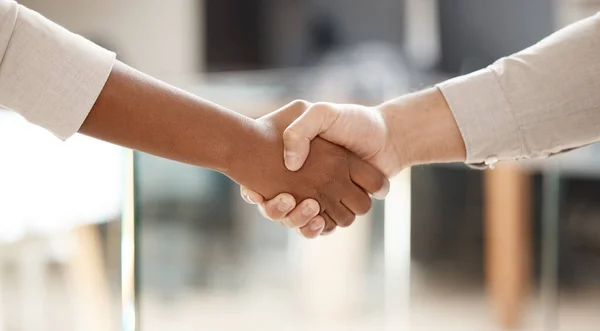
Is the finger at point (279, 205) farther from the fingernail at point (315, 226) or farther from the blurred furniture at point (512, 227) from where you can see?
the blurred furniture at point (512, 227)

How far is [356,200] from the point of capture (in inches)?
51.3

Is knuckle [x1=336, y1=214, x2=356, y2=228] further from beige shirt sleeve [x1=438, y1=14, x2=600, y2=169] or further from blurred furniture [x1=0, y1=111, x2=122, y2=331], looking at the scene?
blurred furniture [x1=0, y1=111, x2=122, y2=331]

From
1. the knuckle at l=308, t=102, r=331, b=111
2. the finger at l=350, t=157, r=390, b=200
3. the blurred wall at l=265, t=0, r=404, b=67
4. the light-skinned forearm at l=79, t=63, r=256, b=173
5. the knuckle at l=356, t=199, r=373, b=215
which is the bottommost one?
Answer: the knuckle at l=356, t=199, r=373, b=215

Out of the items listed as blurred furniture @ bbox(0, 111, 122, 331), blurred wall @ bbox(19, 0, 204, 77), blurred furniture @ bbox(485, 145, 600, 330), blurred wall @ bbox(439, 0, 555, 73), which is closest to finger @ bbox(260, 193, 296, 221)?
blurred furniture @ bbox(0, 111, 122, 331)

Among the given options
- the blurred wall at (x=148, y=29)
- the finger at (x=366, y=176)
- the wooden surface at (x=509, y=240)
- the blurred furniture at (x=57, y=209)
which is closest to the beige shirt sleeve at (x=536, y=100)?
the finger at (x=366, y=176)

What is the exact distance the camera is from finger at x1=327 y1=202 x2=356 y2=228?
1304 mm

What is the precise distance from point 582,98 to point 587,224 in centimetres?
151

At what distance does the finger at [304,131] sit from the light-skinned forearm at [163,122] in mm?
79

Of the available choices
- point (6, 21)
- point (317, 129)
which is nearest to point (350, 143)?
point (317, 129)

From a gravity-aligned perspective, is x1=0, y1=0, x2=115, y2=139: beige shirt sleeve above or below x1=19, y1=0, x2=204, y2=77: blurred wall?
below

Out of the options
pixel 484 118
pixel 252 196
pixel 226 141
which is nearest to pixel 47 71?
pixel 226 141

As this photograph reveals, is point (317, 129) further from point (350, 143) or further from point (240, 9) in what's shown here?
point (240, 9)

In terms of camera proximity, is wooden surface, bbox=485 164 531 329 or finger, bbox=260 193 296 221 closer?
finger, bbox=260 193 296 221

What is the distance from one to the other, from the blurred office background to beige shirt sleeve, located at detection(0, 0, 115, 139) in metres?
0.40
